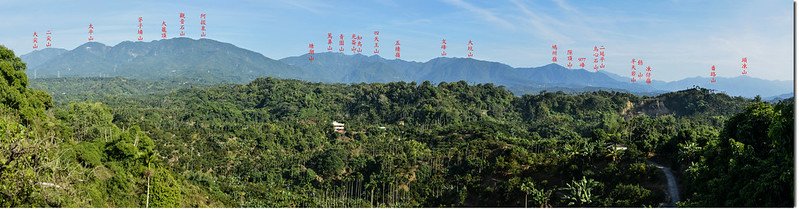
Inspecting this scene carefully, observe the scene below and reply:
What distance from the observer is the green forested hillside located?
10070 mm

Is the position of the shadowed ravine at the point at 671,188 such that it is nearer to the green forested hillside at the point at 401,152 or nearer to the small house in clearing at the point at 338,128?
the green forested hillside at the point at 401,152

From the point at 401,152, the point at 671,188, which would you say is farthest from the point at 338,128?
the point at 671,188

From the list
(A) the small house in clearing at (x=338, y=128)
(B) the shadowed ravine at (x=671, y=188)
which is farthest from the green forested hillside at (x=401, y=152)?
(A) the small house in clearing at (x=338, y=128)

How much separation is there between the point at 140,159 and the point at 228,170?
53.2 ft

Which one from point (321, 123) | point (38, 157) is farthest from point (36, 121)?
point (321, 123)

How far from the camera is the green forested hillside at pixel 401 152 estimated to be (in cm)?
1007

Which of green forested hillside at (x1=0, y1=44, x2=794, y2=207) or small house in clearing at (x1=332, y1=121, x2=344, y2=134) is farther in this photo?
small house in clearing at (x1=332, y1=121, x2=344, y2=134)

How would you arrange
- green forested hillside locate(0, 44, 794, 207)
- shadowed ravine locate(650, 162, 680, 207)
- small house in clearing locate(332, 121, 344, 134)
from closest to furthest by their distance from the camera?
green forested hillside locate(0, 44, 794, 207) → shadowed ravine locate(650, 162, 680, 207) → small house in clearing locate(332, 121, 344, 134)

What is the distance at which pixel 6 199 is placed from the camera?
5.22 metres

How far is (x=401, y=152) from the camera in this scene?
3516cm

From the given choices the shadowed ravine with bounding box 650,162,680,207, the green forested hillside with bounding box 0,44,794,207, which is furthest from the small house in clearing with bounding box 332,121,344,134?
the shadowed ravine with bounding box 650,162,680,207

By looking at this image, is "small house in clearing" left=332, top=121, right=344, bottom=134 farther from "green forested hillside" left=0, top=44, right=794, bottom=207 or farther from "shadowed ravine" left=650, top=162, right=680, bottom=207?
"shadowed ravine" left=650, top=162, right=680, bottom=207

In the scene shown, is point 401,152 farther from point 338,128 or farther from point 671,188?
point 671,188

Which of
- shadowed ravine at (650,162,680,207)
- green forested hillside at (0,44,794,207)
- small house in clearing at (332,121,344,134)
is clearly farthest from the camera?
small house in clearing at (332,121,344,134)
